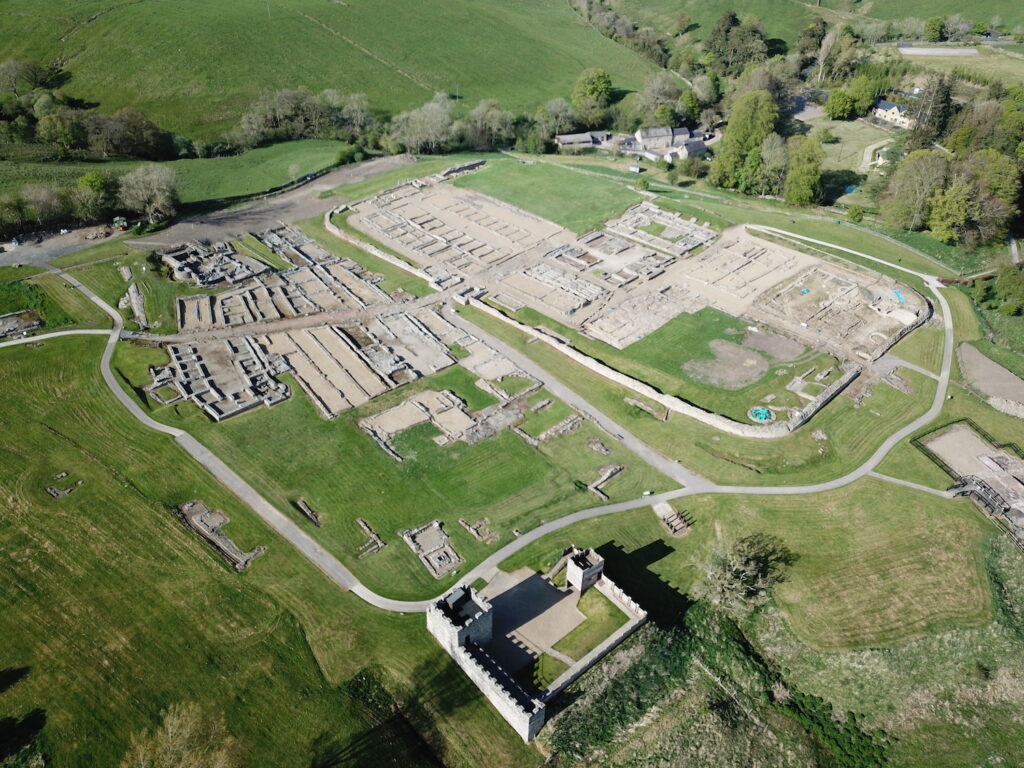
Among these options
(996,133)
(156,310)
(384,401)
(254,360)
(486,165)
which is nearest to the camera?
(384,401)

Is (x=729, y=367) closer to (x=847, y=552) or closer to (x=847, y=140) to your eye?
(x=847, y=552)

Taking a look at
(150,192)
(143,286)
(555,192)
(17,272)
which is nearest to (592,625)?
(143,286)

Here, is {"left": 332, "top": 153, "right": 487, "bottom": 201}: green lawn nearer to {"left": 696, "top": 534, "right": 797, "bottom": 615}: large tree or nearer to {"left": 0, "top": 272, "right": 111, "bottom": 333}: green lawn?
{"left": 0, "top": 272, "right": 111, "bottom": 333}: green lawn

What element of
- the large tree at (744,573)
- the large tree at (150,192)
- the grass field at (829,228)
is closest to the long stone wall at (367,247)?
the large tree at (150,192)

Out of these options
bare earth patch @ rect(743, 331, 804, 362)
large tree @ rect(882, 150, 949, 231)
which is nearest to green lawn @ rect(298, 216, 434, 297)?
bare earth patch @ rect(743, 331, 804, 362)

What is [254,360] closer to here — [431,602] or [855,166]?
[431,602]

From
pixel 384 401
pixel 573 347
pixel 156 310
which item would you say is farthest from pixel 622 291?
pixel 156 310
